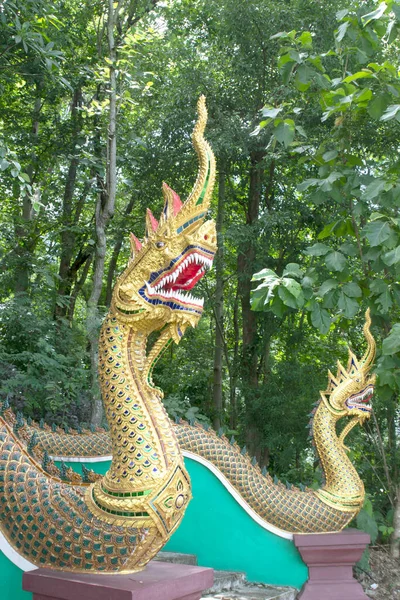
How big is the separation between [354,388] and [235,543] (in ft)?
4.64

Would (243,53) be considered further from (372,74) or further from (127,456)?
(127,456)

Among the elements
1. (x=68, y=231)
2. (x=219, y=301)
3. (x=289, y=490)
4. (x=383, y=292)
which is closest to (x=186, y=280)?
(x=383, y=292)

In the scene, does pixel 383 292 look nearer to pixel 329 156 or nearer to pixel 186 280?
pixel 329 156

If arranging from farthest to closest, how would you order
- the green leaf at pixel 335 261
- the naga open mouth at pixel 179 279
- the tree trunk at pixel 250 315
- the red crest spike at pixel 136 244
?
the tree trunk at pixel 250 315 → the green leaf at pixel 335 261 → the red crest spike at pixel 136 244 → the naga open mouth at pixel 179 279

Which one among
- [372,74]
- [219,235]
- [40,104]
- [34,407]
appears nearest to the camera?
[372,74]

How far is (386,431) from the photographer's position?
26.5ft

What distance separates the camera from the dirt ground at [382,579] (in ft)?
14.0

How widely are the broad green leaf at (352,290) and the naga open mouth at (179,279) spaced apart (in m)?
1.39

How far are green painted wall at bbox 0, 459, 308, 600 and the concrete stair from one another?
0.09 metres

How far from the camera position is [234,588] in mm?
3775

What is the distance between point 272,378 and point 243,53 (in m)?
4.22

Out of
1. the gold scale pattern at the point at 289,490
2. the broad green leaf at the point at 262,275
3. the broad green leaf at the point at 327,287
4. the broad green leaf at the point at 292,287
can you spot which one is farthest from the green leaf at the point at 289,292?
the gold scale pattern at the point at 289,490

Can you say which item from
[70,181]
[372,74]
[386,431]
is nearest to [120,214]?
[70,181]

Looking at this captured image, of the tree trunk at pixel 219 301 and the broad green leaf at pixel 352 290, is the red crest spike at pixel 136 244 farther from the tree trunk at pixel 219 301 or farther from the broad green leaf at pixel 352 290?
the tree trunk at pixel 219 301
